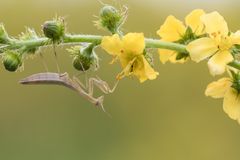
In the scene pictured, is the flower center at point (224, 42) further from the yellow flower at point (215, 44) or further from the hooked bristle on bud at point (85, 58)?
the hooked bristle on bud at point (85, 58)

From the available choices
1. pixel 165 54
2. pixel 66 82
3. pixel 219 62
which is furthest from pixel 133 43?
pixel 66 82

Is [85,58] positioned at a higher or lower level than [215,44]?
higher

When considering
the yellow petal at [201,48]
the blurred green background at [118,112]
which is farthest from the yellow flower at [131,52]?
the blurred green background at [118,112]

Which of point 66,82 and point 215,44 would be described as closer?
point 215,44

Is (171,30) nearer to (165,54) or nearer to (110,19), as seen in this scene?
(165,54)

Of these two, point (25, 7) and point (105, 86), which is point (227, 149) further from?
point (105, 86)

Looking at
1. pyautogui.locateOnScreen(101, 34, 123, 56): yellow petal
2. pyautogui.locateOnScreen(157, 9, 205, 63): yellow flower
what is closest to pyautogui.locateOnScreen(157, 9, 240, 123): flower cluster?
pyautogui.locateOnScreen(157, 9, 205, 63): yellow flower
